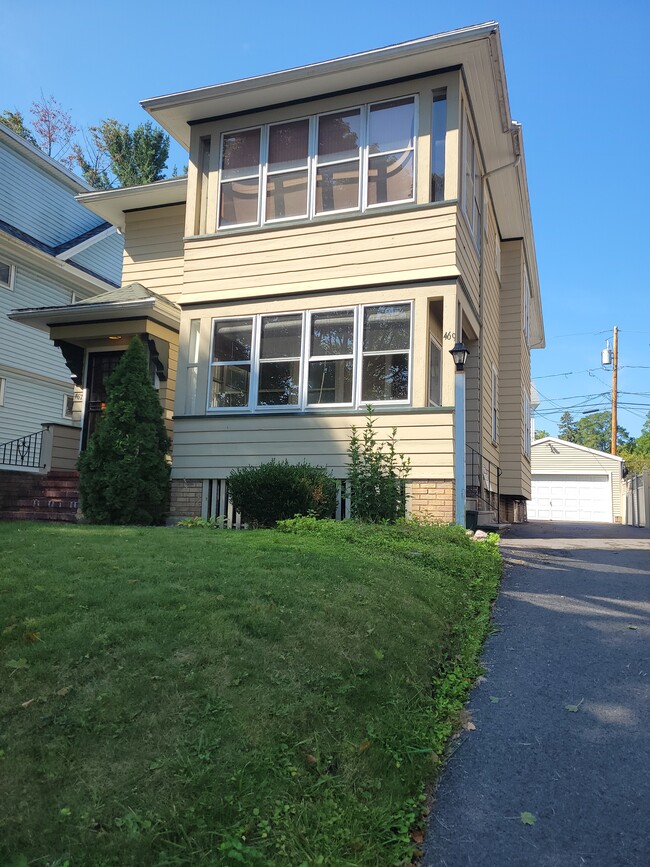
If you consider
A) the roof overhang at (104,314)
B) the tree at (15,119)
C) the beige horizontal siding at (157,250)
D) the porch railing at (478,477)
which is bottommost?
the porch railing at (478,477)

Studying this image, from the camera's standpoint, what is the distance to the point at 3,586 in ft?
15.0

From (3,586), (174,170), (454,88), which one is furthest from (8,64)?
(3,586)

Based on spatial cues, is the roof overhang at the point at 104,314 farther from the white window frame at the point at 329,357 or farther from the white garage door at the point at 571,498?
the white garage door at the point at 571,498

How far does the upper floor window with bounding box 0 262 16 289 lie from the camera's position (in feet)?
59.0

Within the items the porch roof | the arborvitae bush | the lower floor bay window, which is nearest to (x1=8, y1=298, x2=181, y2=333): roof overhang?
the porch roof

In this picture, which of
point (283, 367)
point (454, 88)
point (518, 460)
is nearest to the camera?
point (454, 88)

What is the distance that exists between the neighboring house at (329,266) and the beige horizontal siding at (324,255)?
0.9 inches

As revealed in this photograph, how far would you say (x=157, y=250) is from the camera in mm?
13969

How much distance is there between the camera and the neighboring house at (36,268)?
1805 centimetres

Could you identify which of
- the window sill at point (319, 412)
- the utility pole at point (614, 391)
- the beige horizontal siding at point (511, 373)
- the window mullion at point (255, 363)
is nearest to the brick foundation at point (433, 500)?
the window sill at point (319, 412)

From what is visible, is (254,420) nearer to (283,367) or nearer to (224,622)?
(283,367)

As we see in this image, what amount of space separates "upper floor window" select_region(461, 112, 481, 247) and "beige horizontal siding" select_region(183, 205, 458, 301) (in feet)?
3.32

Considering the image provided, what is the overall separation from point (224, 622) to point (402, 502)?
5.68 meters

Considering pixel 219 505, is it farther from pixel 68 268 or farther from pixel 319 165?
pixel 68 268
